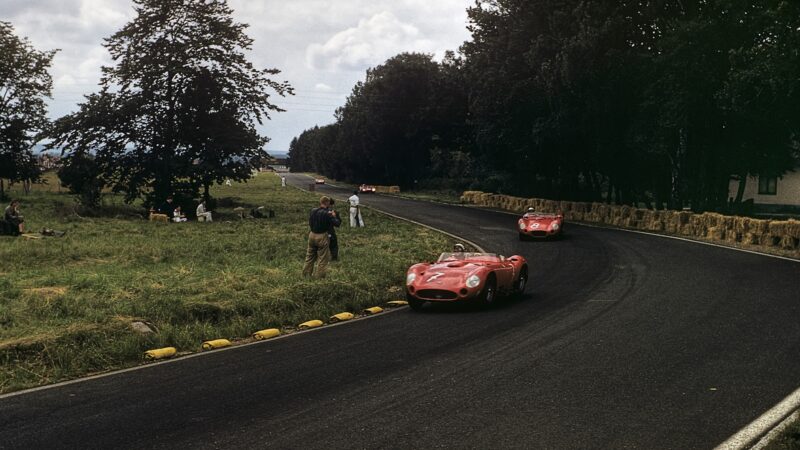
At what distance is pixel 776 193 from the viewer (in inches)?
2084

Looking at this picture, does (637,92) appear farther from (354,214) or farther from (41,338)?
(41,338)

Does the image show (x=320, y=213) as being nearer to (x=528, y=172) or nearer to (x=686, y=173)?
(x=686, y=173)

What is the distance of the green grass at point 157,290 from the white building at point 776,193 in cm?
3611

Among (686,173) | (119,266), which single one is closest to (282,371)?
(119,266)

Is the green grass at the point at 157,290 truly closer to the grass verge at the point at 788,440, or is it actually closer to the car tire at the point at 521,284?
the car tire at the point at 521,284

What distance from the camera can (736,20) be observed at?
29.3m

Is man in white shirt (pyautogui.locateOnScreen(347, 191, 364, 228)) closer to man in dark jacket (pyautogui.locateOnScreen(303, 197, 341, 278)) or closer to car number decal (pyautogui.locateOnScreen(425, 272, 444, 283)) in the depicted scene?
man in dark jacket (pyautogui.locateOnScreen(303, 197, 341, 278))

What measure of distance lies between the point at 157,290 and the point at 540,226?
1639cm

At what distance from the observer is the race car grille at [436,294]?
13047mm

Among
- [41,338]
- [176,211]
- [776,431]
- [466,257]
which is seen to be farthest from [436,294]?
[176,211]

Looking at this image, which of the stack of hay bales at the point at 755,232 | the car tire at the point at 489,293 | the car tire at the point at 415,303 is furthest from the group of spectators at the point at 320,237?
the stack of hay bales at the point at 755,232

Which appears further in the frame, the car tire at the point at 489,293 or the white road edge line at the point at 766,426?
the car tire at the point at 489,293

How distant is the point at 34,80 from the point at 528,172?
34364mm

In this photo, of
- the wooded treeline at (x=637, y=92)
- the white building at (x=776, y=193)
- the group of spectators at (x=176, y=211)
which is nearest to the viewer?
the wooded treeline at (x=637, y=92)
